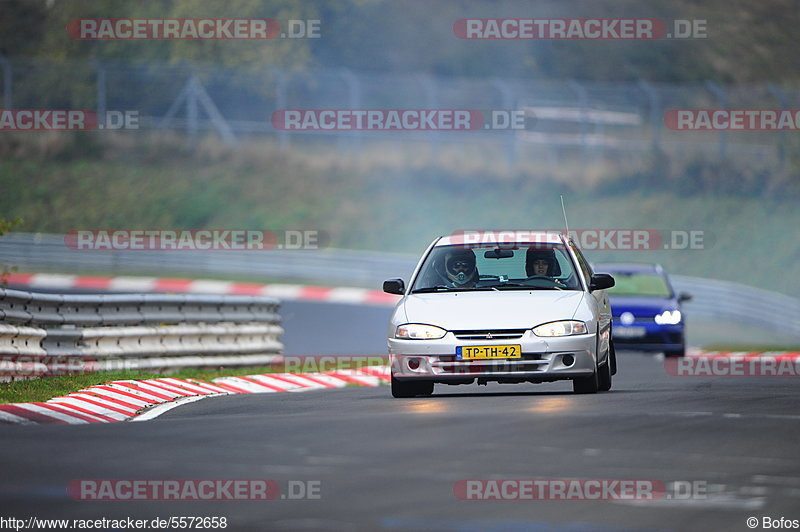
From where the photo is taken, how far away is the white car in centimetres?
1355

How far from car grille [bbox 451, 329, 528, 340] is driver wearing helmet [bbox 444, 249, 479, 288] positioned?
110cm

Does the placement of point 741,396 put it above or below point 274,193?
below

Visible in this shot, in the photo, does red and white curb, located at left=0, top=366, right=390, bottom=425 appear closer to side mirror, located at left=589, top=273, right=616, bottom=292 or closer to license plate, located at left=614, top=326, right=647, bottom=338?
side mirror, located at left=589, top=273, right=616, bottom=292

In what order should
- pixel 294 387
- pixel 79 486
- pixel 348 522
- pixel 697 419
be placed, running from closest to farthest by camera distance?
pixel 348 522, pixel 79 486, pixel 697 419, pixel 294 387

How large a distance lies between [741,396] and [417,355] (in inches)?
116

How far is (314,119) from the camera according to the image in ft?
186

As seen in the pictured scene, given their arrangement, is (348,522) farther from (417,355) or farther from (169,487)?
(417,355)

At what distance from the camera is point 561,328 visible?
13688 millimetres

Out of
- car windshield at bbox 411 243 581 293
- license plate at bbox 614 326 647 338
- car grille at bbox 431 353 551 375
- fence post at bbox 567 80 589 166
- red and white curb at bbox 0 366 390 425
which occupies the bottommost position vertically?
red and white curb at bbox 0 366 390 425

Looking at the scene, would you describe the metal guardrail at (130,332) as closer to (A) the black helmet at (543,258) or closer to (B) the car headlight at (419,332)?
(B) the car headlight at (419,332)

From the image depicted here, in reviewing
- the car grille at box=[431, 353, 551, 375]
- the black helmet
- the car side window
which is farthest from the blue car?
the car grille at box=[431, 353, 551, 375]


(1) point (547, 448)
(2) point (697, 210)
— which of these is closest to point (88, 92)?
Result: (2) point (697, 210)

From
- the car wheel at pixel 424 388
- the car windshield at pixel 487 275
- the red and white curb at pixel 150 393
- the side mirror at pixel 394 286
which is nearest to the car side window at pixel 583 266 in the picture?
the car windshield at pixel 487 275

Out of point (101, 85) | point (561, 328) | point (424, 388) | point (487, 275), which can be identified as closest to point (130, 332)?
point (424, 388)
